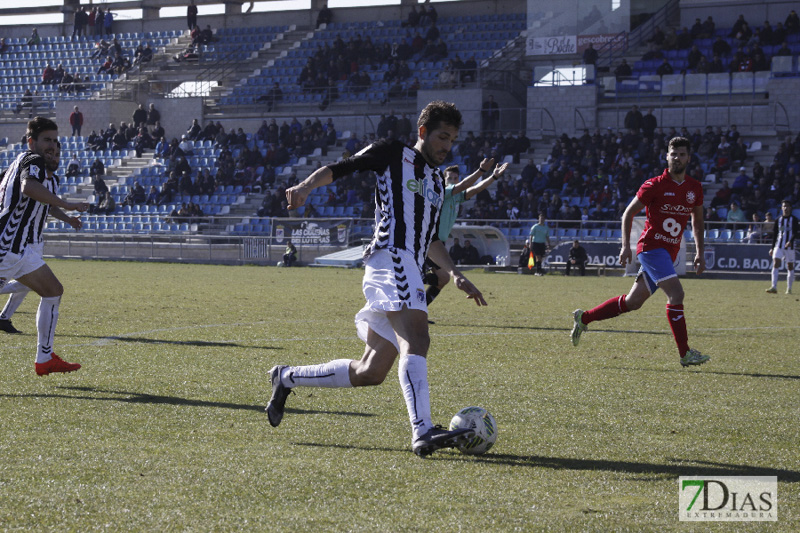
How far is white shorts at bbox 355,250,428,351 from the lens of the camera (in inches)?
203

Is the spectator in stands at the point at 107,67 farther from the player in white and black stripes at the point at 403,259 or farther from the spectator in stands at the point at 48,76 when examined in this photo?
the player in white and black stripes at the point at 403,259

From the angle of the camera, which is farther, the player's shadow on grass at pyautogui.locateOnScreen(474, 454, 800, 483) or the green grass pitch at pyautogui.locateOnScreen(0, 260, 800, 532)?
the player's shadow on grass at pyautogui.locateOnScreen(474, 454, 800, 483)

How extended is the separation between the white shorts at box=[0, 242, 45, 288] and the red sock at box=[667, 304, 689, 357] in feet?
18.0

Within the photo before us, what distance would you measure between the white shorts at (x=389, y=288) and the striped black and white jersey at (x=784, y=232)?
57.4ft

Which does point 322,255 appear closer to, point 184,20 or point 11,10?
point 184,20

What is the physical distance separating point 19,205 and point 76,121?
130 ft

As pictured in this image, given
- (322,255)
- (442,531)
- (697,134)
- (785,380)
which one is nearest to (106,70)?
(322,255)

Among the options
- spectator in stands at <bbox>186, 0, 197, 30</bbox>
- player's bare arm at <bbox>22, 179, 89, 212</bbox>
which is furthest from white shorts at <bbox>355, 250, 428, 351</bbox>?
spectator in stands at <bbox>186, 0, 197, 30</bbox>

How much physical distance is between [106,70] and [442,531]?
48330 mm

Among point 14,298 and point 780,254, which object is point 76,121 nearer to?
point 780,254

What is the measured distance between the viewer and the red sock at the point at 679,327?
888cm

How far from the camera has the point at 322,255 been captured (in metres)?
31.2

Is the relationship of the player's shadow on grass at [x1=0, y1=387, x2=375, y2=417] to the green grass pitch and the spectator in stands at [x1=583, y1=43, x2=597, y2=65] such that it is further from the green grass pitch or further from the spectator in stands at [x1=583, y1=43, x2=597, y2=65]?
the spectator in stands at [x1=583, y1=43, x2=597, y2=65]

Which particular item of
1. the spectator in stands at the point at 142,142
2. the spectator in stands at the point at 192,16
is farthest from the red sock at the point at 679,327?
the spectator in stands at the point at 192,16
